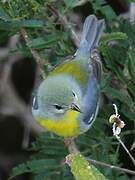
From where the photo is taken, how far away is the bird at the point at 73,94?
313cm

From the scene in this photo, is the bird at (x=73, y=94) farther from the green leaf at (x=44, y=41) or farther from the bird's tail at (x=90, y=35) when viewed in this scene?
the green leaf at (x=44, y=41)

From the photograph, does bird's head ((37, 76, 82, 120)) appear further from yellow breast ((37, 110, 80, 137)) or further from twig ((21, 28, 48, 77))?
twig ((21, 28, 48, 77))

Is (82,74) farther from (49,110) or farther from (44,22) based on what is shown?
(44,22)

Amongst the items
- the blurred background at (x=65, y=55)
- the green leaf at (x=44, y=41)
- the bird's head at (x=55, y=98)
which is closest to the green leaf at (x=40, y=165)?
the blurred background at (x=65, y=55)

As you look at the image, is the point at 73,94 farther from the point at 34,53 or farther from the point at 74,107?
the point at 34,53

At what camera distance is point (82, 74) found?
345 cm

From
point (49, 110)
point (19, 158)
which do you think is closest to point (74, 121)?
point (49, 110)

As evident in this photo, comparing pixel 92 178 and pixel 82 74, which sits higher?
pixel 82 74

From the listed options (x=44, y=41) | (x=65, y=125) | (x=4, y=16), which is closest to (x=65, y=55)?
(x=44, y=41)

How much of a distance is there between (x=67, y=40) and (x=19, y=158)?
2.36 meters

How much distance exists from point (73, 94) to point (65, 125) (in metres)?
0.19

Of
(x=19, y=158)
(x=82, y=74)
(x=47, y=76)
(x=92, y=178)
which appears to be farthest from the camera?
(x=19, y=158)

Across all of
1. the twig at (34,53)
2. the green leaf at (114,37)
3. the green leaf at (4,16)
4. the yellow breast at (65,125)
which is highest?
the green leaf at (4,16)

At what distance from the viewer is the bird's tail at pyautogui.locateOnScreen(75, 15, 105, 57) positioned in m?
3.28
